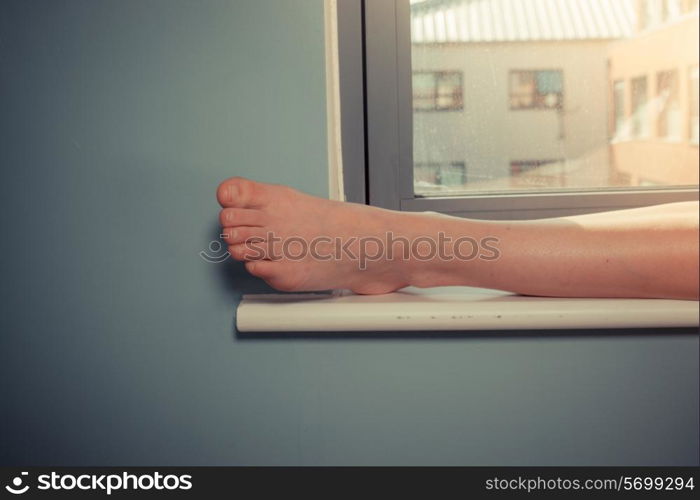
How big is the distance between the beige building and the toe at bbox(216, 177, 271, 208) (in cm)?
33

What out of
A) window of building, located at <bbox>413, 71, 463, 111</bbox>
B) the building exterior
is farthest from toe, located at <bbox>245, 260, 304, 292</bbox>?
the building exterior

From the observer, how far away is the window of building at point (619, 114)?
1099 millimetres

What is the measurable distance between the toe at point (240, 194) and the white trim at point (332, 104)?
0.42 ft

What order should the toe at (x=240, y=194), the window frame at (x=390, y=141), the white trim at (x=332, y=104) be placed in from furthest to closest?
1. the window frame at (x=390, y=141)
2. the white trim at (x=332, y=104)
3. the toe at (x=240, y=194)

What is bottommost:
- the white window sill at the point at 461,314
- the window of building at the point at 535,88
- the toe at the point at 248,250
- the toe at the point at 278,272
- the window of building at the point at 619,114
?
the white window sill at the point at 461,314

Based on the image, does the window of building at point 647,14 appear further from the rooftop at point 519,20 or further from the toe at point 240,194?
the toe at point 240,194

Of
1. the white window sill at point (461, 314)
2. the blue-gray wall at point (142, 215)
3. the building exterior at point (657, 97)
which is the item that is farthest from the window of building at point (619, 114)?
the blue-gray wall at point (142, 215)

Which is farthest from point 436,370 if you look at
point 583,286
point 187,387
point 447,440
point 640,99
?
point 640,99

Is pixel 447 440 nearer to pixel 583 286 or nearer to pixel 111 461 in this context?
pixel 583 286

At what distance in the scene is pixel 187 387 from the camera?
93cm

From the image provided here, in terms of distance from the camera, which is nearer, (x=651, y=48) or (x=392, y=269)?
(x=392, y=269)

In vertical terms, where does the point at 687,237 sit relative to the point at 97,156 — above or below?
below

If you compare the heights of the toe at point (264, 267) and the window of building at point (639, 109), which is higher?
the window of building at point (639, 109)
